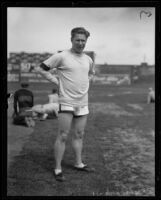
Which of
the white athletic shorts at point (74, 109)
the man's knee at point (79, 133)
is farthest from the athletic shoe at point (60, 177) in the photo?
the white athletic shorts at point (74, 109)

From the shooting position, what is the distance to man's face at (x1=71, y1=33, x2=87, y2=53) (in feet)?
11.1

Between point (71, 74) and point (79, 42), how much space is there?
364 mm

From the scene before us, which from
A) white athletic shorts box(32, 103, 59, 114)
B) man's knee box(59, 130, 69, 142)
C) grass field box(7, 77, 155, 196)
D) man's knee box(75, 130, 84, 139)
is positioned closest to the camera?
grass field box(7, 77, 155, 196)

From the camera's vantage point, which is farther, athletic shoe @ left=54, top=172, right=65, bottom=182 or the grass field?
athletic shoe @ left=54, top=172, right=65, bottom=182

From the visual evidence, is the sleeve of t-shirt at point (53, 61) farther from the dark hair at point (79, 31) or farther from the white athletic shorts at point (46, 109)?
the white athletic shorts at point (46, 109)

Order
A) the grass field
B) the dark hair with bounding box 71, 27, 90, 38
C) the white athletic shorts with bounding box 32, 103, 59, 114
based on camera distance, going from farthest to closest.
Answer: the white athletic shorts with bounding box 32, 103, 59, 114, the grass field, the dark hair with bounding box 71, 27, 90, 38

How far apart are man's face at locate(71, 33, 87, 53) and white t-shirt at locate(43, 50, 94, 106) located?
0.26 feet

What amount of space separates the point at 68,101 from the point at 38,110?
14.5ft

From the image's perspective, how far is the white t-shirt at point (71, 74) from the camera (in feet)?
11.3

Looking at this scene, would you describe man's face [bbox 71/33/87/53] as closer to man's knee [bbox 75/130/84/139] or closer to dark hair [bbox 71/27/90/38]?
dark hair [bbox 71/27/90/38]

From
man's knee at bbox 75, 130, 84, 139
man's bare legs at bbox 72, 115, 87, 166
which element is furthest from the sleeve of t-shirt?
man's knee at bbox 75, 130, 84, 139
